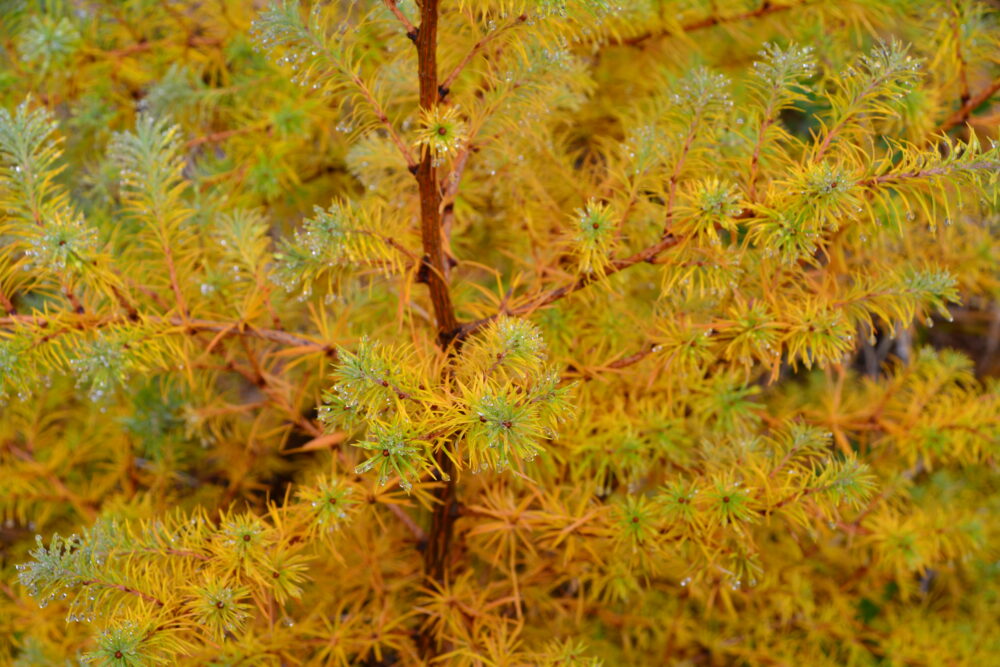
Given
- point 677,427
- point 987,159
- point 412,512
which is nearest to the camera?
point 987,159

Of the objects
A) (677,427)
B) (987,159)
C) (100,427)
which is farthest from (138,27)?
(987,159)

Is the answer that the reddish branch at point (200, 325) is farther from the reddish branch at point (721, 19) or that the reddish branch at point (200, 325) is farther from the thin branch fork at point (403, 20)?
the reddish branch at point (721, 19)

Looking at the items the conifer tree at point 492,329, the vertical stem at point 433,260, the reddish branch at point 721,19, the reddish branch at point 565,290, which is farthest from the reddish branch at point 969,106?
the vertical stem at point 433,260

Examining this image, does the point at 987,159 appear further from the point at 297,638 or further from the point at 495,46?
the point at 297,638

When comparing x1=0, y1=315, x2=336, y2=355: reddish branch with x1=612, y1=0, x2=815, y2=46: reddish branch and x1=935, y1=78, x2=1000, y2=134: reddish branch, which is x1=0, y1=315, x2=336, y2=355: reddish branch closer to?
x1=612, y1=0, x2=815, y2=46: reddish branch

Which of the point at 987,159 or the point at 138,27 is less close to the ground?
the point at 138,27

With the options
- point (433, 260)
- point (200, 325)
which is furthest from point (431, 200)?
point (200, 325)

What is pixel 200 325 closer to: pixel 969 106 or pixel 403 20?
pixel 403 20

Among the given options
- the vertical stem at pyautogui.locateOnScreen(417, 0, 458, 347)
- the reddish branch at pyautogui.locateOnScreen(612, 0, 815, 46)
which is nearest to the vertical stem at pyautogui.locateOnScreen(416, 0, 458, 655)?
the vertical stem at pyautogui.locateOnScreen(417, 0, 458, 347)

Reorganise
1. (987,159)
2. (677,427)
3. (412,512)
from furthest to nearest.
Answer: (412,512) < (677,427) < (987,159)
